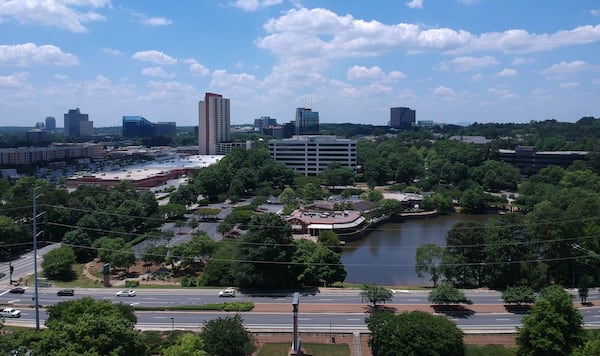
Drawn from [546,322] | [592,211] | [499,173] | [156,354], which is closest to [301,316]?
[156,354]

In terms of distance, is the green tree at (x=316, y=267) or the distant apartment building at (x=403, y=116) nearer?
the green tree at (x=316, y=267)

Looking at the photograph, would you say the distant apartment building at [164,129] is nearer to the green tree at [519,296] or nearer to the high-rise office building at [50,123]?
the high-rise office building at [50,123]

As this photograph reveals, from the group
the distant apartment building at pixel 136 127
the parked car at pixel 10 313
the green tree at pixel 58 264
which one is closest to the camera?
the parked car at pixel 10 313

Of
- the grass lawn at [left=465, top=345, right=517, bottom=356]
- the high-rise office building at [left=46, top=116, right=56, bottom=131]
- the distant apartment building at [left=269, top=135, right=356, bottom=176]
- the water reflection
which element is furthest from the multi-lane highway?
the high-rise office building at [left=46, top=116, right=56, bottom=131]

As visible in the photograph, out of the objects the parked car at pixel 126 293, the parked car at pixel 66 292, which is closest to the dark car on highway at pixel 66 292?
the parked car at pixel 66 292

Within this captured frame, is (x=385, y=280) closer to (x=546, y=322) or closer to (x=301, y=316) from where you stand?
(x=301, y=316)

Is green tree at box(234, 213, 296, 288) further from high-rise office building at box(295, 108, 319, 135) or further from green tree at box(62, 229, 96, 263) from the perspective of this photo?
high-rise office building at box(295, 108, 319, 135)
